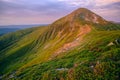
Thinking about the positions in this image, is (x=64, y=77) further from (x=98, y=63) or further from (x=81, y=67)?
(x=98, y=63)

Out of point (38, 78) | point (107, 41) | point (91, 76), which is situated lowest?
point (38, 78)

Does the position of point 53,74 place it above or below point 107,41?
below

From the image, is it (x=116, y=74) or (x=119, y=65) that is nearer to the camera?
(x=116, y=74)

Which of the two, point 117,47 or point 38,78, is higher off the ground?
point 117,47

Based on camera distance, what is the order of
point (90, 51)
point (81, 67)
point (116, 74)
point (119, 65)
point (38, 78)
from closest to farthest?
point (116, 74), point (119, 65), point (81, 67), point (38, 78), point (90, 51)

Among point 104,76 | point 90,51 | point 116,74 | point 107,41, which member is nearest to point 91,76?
point 104,76

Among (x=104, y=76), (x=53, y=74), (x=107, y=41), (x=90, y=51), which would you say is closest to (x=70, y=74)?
(x=53, y=74)

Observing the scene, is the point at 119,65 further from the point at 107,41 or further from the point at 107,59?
the point at 107,41

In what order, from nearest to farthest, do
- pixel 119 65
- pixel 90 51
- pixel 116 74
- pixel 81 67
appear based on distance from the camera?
pixel 116 74, pixel 119 65, pixel 81 67, pixel 90 51

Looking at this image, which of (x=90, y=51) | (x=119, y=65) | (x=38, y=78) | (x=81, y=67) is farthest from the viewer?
(x=90, y=51)
